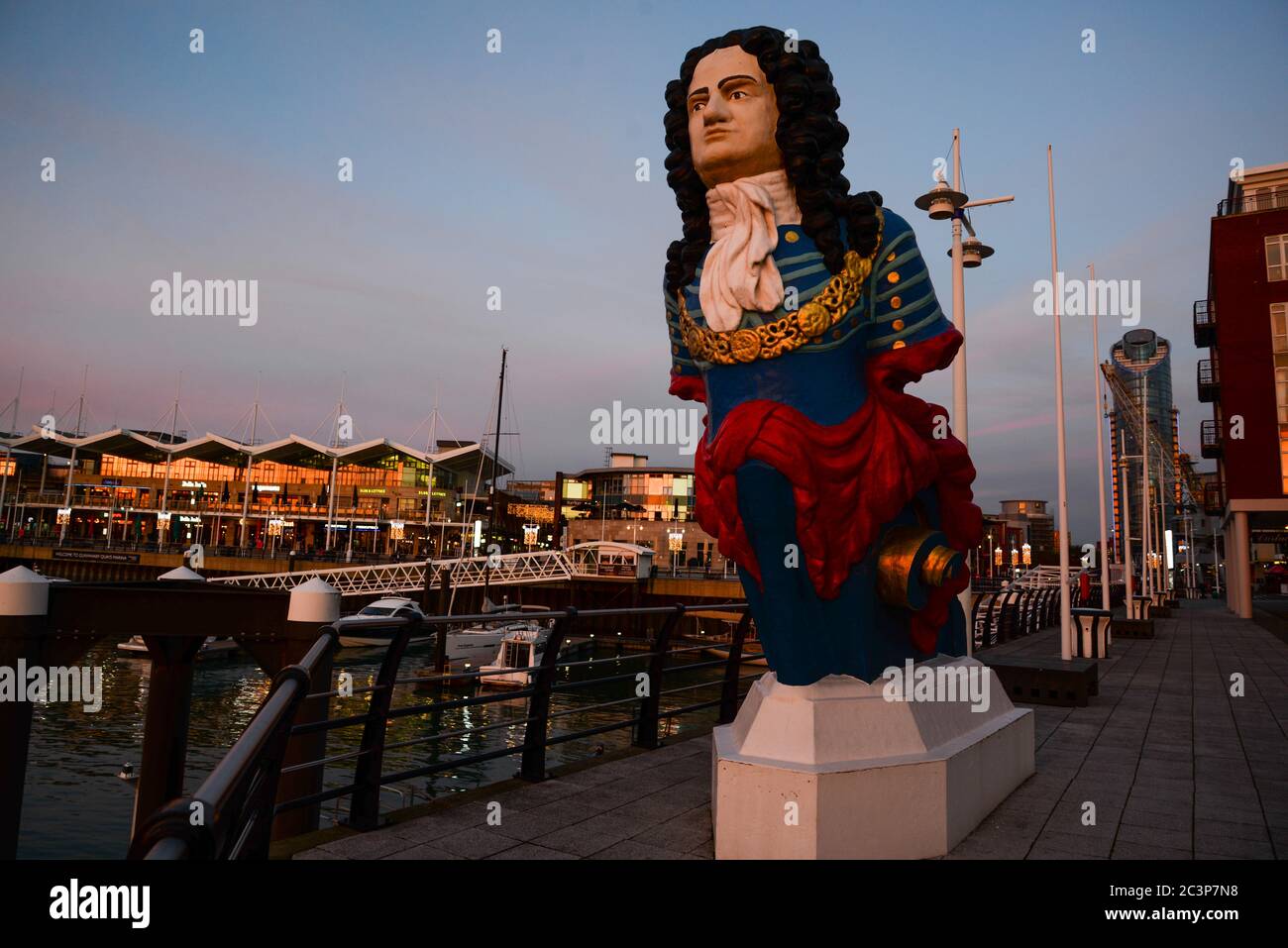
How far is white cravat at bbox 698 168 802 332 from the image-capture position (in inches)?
174

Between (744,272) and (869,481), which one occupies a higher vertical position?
(744,272)

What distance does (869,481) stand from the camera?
14.2ft

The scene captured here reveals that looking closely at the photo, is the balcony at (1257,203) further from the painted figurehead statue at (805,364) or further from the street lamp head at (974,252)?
the painted figurehead statue at (805,364)

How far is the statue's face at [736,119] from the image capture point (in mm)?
4543

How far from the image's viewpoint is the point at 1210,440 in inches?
1486

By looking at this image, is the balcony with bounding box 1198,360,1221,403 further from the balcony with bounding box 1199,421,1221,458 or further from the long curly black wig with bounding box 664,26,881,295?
the long curly black wig with bounding box 664,26,881,295

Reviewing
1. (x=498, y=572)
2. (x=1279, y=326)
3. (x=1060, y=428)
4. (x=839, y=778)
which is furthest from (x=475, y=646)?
(x=1279, y=326)

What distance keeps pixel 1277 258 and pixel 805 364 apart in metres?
35.8

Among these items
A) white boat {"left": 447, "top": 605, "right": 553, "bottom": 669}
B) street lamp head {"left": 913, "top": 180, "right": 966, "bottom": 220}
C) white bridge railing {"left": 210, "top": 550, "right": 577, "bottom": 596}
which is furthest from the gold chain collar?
white bridge railing {"left": 210, "top": 550, "right": 577, "bottom": 596}

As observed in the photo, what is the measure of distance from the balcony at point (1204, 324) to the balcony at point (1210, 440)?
403cm

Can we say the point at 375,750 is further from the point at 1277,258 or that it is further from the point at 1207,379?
the point at 1207,379

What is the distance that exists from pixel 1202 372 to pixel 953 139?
115 ft
